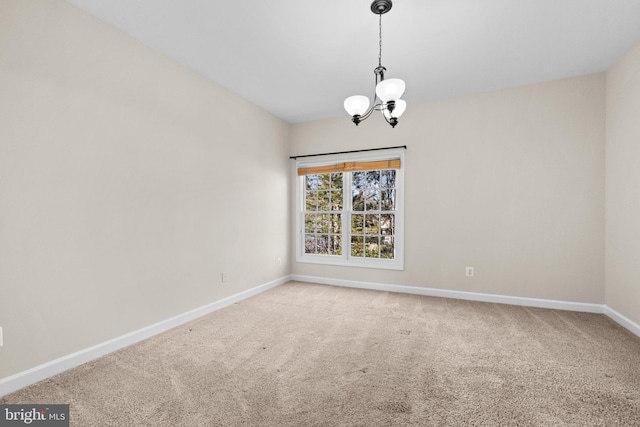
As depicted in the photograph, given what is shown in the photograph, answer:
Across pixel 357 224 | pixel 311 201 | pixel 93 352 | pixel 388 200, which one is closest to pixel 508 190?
pixel 388 200

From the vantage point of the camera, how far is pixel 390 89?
1903 millimetres

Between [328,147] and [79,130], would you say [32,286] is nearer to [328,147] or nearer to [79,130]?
[79,130]

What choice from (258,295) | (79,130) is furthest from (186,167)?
(258,295)

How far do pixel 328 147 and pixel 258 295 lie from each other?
2.54 m

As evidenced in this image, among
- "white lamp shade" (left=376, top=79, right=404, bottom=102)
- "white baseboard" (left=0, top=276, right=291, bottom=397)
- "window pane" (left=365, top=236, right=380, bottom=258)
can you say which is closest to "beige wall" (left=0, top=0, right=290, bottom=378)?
"white baseboard" (left=0, top=276, right=291, bottom=397)

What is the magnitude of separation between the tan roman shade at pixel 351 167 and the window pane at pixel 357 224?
0.74 metres

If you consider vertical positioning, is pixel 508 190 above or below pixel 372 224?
above

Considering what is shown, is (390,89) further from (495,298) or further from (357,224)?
(495,298)

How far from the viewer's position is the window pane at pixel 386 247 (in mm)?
4223

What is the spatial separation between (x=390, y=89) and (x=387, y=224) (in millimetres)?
2620

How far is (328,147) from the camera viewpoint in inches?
179

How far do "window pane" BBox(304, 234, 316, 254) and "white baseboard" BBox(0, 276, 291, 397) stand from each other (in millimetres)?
1708

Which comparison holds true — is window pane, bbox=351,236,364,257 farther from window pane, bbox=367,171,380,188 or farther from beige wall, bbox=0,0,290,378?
beige wall, bbox=0,0,290,378

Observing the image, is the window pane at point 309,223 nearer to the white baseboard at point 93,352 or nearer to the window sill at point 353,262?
the window sill at point 353,262
